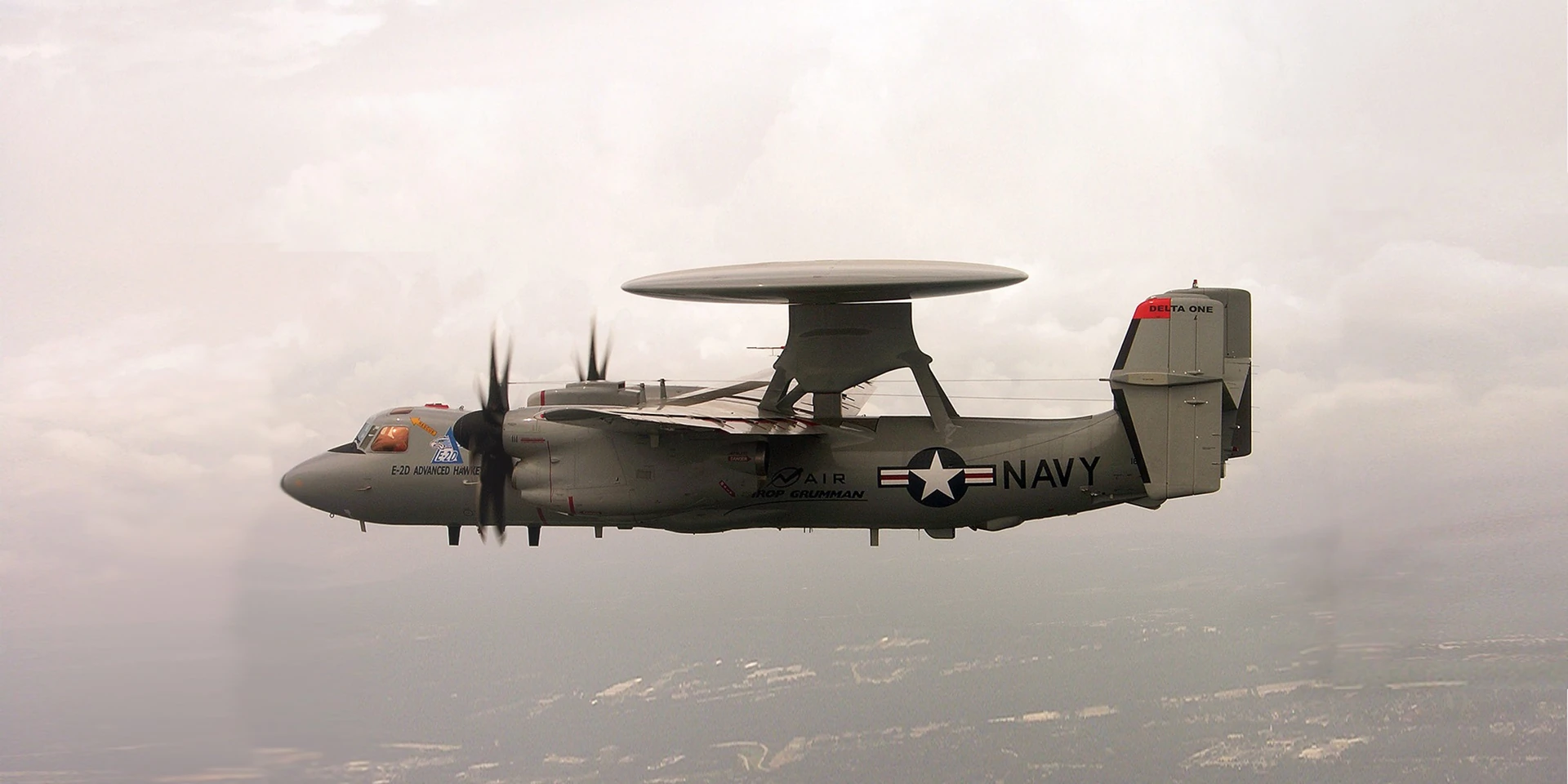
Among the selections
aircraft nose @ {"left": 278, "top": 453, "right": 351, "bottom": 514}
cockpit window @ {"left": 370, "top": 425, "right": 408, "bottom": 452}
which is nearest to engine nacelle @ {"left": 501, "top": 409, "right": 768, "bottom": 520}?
cockpit window @ {"left": 370, "top": 425, "right": 408, "bottom": 452}

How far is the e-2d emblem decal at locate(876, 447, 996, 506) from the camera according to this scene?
54.3 ft

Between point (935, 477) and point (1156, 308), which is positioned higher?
point (1156, 308)

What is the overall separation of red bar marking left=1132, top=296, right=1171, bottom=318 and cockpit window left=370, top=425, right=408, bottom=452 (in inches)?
389

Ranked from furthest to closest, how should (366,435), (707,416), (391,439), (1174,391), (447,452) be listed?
1. (366,435)
2. (391,439)
3. (447,452)
4. (707,416)
5. (1174,391)

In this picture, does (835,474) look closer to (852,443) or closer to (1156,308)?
(852,443)

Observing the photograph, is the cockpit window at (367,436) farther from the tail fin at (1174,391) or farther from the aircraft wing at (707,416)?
the tail fin at (1174,391)

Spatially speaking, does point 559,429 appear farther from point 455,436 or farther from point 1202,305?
point 1202,305

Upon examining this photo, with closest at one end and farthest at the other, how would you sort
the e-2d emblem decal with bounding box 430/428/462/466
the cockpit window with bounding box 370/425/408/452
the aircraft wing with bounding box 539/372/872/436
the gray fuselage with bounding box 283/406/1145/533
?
1. the aircraft wing with bounding box 539/372/872/436
2. the gray fuselage with bounding box 283/406/1145/533
3. the e-2d emblem decal with bounding box 430/428/462/466
4. the cockpit window with bounding box 370/425/408/452

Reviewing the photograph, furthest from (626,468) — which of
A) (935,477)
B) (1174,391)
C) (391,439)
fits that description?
(1174,391)

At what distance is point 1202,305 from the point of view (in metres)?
15.9

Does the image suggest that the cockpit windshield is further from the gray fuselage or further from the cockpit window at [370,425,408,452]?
the gray fuselage

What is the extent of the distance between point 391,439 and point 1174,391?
10.4 meters

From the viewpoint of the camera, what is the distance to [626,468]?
1653cm

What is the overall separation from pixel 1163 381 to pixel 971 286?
265cm
